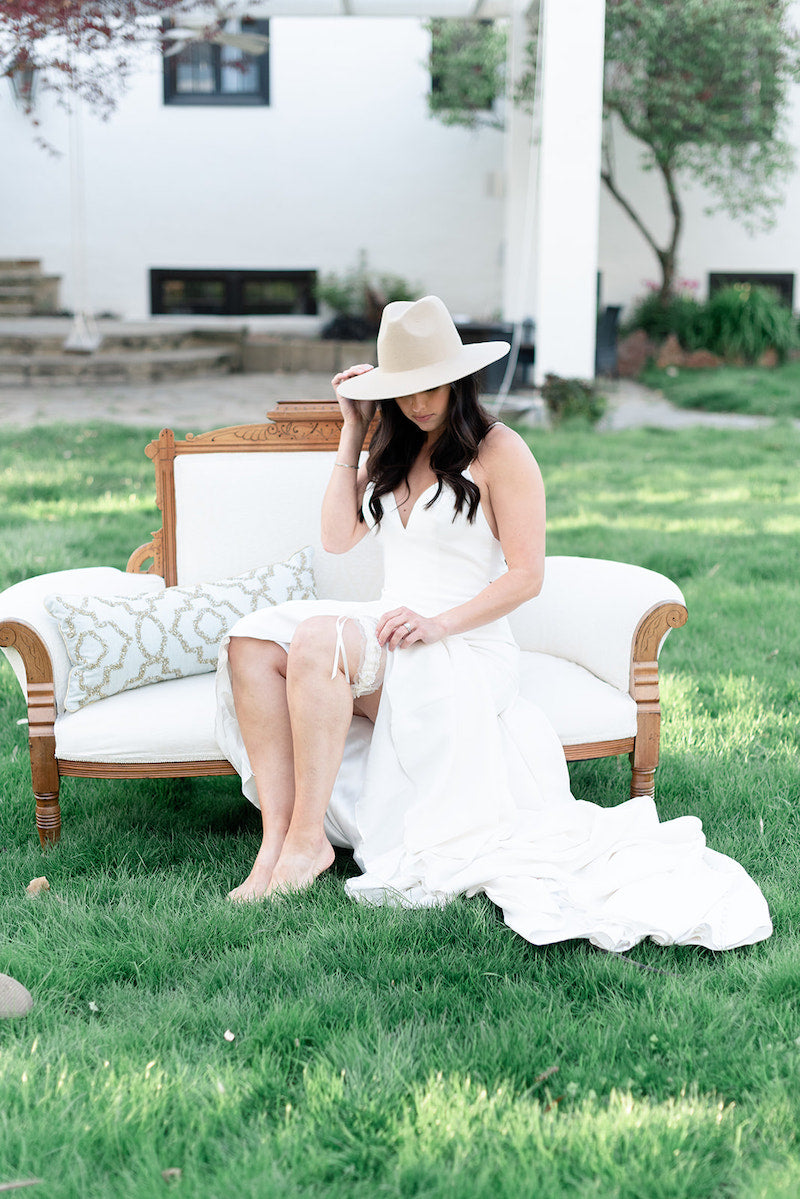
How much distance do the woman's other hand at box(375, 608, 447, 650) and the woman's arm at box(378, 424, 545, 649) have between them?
6 centimetres

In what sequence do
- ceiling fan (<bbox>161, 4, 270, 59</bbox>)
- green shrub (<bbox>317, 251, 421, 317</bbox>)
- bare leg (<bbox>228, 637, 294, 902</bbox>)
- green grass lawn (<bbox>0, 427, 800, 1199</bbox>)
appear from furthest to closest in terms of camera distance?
green shrub (<bbox>317, 251, 421, 317</bbox>), ceiling fan (<bbox>161, 4, 270, 59</bbox>), bare leg (<bbox>228, 637, 294, 902</bbox>), green grass lawn (<bbox>0, 427, 800, 1199</bbox>)

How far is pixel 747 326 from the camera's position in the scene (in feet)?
38.0

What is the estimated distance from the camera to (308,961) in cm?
231

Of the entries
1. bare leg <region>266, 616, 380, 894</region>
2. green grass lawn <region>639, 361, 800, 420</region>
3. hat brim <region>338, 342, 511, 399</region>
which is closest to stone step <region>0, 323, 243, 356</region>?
green grass lawn <region>639, 361, 800, 420</region>

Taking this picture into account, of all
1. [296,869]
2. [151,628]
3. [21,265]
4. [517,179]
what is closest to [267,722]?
[296,869]

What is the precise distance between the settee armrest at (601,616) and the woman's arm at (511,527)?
0.30 metres

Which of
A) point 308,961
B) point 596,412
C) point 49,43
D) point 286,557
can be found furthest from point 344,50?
point 308,961

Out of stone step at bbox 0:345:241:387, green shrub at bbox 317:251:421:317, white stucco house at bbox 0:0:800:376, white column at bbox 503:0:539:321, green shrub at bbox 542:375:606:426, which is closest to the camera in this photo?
green shrub at bbox 542:375:606:426

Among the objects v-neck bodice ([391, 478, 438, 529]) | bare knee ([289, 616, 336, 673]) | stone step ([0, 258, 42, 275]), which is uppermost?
stone step ([0, 258, 42, 275])

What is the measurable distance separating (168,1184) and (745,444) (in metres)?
7.25

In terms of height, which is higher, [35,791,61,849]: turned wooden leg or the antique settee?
the antique settee

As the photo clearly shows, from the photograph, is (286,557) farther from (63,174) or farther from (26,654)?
(63,174)

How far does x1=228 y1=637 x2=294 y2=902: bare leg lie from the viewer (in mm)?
2678

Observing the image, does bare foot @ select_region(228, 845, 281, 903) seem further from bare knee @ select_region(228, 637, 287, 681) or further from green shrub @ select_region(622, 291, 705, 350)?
green shrub @ select_region(622, 291, 705, 350)
